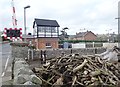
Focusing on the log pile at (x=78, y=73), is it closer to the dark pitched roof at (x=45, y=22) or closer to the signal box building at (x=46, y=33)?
the signal box building at (x=46, y=33)

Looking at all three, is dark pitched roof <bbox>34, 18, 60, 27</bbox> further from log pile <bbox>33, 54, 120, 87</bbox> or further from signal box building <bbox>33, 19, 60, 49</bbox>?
log pile <bbox>33, 54, 120, 87</bbox>

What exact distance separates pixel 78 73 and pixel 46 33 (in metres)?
28.1

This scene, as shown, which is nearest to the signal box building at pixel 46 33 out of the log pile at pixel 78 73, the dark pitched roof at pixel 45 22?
the dark pitched roof at pixel 45 22

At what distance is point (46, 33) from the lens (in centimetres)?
3662

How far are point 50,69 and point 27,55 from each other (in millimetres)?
6331

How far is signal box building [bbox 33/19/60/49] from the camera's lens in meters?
35.7

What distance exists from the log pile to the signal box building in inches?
971

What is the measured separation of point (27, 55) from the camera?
15844 millimetres

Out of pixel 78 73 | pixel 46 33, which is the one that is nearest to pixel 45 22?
pixel 46 33

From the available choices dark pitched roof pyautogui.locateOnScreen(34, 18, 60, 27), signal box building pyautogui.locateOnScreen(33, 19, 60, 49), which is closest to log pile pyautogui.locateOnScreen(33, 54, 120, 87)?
signal box building pyautogui.locateOnScreen(33, 19, 60, 49)

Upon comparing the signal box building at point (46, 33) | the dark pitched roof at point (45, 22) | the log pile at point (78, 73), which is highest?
the dark pitched roof at point (45, 22)

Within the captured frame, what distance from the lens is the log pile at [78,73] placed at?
838 cm

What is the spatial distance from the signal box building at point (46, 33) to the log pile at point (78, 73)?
24655 millimetres

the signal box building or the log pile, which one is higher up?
the signal box building
